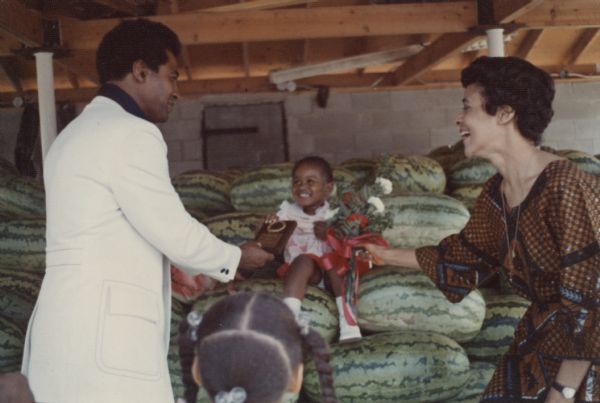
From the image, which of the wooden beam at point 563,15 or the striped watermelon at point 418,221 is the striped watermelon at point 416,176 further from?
the wooden beam at point 563,15

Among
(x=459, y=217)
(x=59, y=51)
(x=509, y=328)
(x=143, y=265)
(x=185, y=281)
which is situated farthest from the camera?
(x=59, y=51)

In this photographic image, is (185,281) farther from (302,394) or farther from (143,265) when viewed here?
(143,265)

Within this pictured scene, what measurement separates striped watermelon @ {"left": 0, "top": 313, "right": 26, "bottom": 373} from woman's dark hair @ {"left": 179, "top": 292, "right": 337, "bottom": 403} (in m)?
2.65

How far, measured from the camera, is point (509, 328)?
442cm

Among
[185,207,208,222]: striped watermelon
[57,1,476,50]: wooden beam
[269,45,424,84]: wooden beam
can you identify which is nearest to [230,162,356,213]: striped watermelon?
[185,207,208,222]: striped watermelon

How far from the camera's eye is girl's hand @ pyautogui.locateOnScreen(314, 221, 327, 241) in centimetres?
422

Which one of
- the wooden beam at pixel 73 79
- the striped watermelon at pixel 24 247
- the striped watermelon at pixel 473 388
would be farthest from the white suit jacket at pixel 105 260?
the wooden beam at pixel 73 79

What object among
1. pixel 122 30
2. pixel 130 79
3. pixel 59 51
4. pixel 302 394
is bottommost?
pixel 302 394

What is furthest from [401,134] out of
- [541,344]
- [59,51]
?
[541,344]

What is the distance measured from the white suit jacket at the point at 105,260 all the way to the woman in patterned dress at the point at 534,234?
44.6 inches

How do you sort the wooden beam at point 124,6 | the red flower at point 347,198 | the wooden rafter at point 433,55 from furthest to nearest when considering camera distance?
the wooden rafter at point 433,55
the wooden beam at point 124,6
the red flower at point 347,198

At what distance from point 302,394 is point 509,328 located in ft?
4.12

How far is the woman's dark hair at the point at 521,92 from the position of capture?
108 inches

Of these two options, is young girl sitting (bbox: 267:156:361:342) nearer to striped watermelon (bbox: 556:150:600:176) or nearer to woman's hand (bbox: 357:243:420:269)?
woman's hand (bbox: 357:243:420:269)
